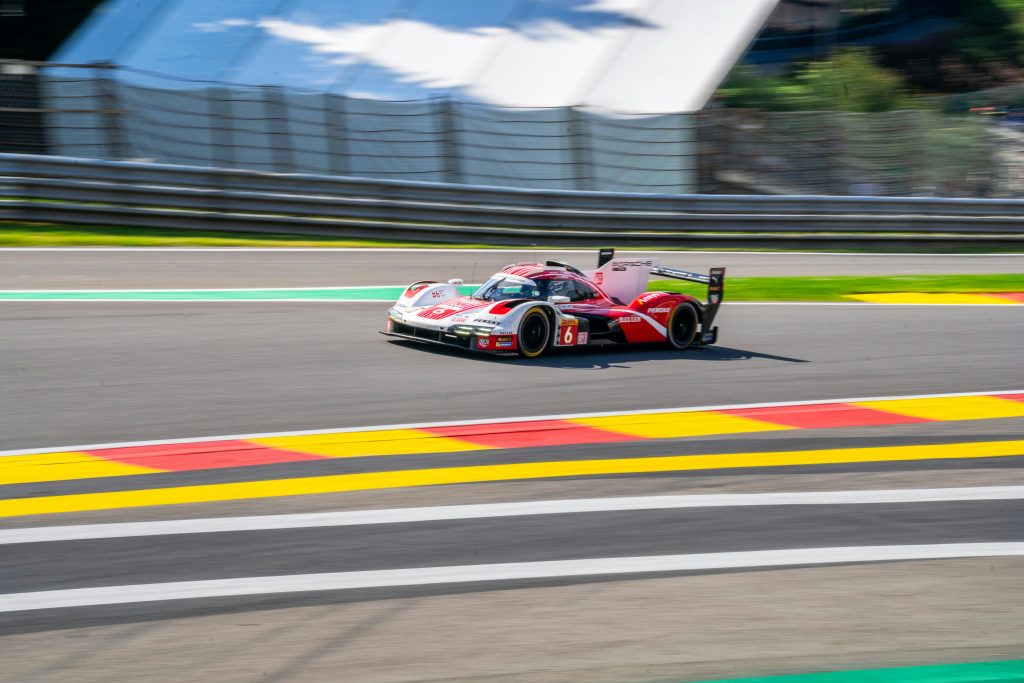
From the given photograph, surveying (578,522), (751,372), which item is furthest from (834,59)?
(578,522)

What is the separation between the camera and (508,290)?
444 inches

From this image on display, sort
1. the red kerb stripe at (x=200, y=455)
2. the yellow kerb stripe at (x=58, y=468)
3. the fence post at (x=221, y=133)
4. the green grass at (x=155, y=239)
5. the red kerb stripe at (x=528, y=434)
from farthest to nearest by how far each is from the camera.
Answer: the fence post at (x=221, y=133), the green grass at (x=155, y=239), the red kerb stripe at (x=528, y=434), the red kerb stripe at (x=200, y=455), the yellow kerb stripe at (x=58, y=468)

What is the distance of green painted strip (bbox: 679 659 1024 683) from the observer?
4184 millimetres

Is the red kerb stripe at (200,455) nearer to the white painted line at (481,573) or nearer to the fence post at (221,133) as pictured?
the white painted line at (481,573)

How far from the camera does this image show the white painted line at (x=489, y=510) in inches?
240

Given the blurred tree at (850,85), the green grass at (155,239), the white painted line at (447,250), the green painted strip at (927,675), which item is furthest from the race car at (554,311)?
the blurred tree at (850,85)

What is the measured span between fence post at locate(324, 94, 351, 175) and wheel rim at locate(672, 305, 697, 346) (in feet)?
32.9

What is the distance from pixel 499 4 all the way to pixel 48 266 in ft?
45.7

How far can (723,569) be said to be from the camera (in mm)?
5715

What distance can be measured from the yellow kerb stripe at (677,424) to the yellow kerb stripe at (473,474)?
739 millimetres

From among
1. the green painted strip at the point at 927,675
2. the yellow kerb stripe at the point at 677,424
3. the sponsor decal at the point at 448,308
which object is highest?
the sponsor decal at the point at 448,308

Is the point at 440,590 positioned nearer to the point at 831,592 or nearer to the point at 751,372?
the point at 831,592

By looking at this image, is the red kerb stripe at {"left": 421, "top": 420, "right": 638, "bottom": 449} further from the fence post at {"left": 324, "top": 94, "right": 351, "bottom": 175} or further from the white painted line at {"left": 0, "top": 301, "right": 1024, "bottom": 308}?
the fence post at {"left": 324, "top": 94, "right": 351, "bottom": 175}

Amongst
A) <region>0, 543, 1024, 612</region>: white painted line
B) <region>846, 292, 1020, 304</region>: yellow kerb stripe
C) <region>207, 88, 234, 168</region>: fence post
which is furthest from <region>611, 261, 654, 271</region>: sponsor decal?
<region>207, 88, 234, 168</region>: fence post
